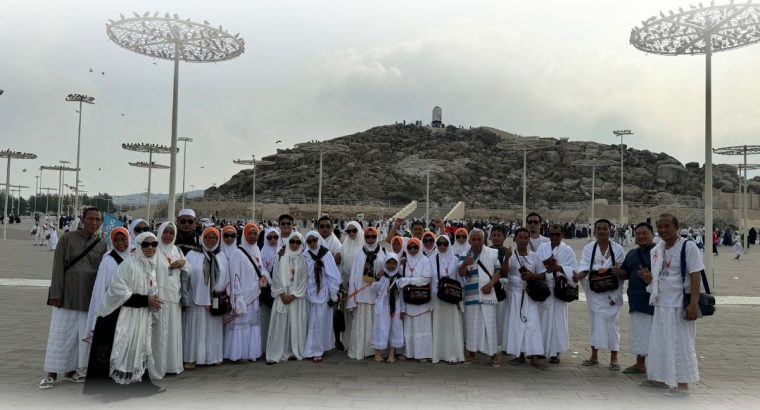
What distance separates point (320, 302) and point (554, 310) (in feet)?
8.84

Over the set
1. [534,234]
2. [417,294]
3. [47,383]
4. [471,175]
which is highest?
[471,175]

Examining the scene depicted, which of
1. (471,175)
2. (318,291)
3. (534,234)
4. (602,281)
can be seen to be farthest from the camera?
(471,175)

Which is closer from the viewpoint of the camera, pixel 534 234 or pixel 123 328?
pixel 123 328

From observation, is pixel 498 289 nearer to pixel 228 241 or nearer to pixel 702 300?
pixel 702 300

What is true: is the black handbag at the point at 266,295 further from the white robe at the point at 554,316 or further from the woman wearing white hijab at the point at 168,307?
the white robe at the point at 554,316

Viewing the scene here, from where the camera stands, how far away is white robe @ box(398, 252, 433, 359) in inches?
240

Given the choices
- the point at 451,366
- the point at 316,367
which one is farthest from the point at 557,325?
the point at 316,367

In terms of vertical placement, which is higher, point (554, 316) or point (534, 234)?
point (534, 234)

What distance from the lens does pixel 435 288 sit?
6.13m

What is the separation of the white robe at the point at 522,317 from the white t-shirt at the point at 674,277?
1.32m

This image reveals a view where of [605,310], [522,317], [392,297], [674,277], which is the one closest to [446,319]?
[392,297]

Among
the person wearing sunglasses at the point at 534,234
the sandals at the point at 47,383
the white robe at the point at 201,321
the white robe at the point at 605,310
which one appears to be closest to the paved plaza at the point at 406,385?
the sandals at the point at 47,383

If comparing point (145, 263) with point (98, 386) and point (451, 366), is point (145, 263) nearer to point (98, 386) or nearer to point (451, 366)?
point (98, 386)

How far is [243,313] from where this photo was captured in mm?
5910
